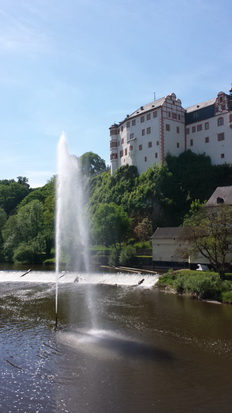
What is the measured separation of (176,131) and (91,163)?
163 ft

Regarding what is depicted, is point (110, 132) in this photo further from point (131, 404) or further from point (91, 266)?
point (131, 404)

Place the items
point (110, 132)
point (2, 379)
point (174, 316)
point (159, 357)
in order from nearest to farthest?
point (2, 379) → point (159, 357) → point (174, 316) → point (110, 132)

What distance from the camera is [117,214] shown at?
61.8m

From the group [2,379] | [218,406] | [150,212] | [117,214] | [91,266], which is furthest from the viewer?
[150,212]

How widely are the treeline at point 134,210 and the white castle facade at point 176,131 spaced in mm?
2515

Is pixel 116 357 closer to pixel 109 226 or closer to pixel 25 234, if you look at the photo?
pixel 109 226

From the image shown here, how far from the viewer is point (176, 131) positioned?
77.7 m

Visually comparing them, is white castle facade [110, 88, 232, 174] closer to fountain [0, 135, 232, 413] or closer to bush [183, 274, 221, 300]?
bush [183, 274, 221, 300]

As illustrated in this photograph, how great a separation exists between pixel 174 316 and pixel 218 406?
12723mm

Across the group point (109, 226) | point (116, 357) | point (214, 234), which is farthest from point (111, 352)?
point (109, 226)

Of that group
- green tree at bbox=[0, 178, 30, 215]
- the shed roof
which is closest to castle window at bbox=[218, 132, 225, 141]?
the shed roof

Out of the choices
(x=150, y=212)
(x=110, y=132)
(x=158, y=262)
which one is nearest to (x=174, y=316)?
(x=158, y=262)

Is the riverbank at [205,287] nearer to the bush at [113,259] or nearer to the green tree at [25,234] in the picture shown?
the bush at [113,259]

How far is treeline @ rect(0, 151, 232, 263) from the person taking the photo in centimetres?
6197
